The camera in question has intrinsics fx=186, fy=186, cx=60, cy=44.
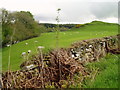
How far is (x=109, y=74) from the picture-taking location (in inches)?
173

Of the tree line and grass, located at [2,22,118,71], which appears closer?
grass, located at [2,22,118,71]

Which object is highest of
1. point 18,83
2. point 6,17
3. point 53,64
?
point 6,17

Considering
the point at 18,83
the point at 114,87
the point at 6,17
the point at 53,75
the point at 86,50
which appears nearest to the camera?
the point at 114,87

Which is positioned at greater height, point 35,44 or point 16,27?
point 16,27

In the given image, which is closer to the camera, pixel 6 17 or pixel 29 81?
pixel 29 81

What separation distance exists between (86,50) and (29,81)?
490cm

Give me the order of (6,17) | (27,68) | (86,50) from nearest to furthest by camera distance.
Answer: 1. (27,68)
2. (86,50)
3. (6,17)

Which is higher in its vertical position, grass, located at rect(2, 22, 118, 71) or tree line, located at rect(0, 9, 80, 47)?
tree line, located at rect(0, 9, 80, 47)

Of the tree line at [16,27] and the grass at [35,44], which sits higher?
the tree line at [16,27]

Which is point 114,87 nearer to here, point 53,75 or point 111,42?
point 53,75

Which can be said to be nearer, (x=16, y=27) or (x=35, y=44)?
(x=35, y=44)

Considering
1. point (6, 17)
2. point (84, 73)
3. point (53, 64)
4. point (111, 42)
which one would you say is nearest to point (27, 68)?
point (53, 64)

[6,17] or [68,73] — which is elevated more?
[6,17]

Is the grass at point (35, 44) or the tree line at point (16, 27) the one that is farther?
the tree line at point (16, 27)
